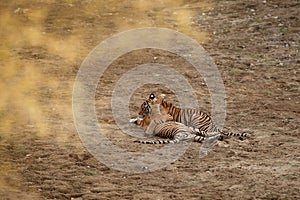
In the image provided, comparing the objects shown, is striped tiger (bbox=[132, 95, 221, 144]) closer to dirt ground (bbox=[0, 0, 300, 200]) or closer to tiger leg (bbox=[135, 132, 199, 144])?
tiger leg (bbox=[135, 132, 199, 144])

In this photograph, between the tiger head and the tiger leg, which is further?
the tiger head

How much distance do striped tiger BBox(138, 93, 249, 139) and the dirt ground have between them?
1.12ft

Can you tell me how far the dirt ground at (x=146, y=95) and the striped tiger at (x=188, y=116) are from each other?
34cm

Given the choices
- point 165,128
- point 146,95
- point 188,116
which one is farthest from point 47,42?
point 165,128

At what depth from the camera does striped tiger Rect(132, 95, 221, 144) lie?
340 inches

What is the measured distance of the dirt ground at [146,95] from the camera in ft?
23.4

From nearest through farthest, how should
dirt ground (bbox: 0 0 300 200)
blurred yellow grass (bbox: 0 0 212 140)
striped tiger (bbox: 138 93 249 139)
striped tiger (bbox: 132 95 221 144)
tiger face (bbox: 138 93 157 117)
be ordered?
dirt ground (bbox: 0 0 300 200)
striped tiger (bbox: 132 95 221 144)
striped tiger (bbox: 138 93 249 139)
tiger face (bbox: 138 93 157 117)
blurred yellow grass (bbox: 0 0 212 140)

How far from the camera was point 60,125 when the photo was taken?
9008 mm

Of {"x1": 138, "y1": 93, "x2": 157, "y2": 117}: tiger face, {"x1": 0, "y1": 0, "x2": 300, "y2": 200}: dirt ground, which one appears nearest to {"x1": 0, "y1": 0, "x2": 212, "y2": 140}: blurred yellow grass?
{"x1": 0, "y1": 0, "x2": 300, "y2": 200}: dirt ground

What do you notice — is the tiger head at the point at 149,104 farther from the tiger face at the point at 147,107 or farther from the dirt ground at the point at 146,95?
the dirt ground at the point at 146,95

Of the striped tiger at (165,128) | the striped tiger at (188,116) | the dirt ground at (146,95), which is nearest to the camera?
the dirt ground at (146,95)

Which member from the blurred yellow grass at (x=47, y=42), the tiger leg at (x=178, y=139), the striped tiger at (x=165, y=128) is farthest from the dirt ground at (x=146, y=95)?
the striped tiger at (x=165, y=128)


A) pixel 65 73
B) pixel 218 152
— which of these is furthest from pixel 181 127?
pixel 65 73

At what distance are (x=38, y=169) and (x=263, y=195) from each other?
259 cm
